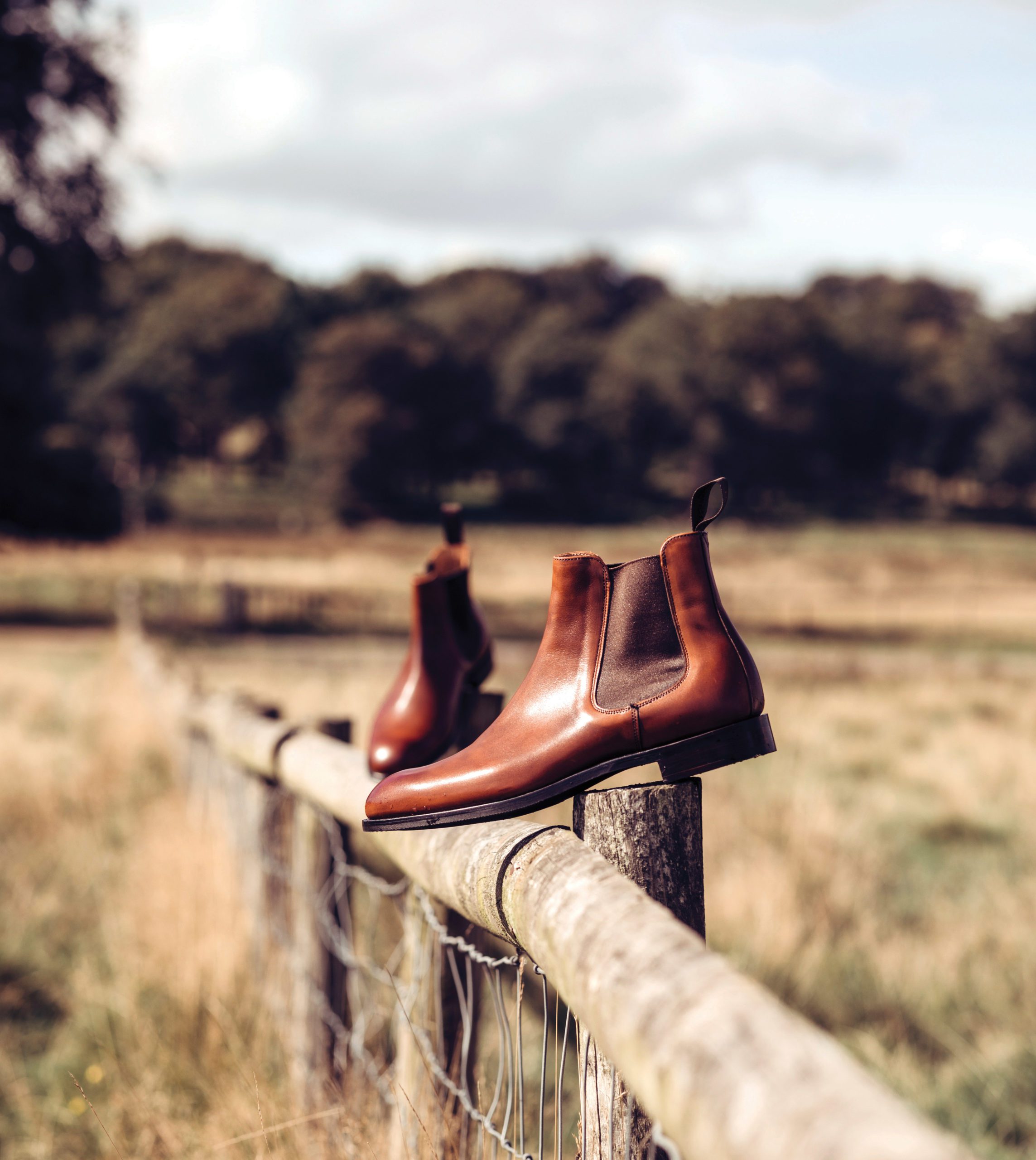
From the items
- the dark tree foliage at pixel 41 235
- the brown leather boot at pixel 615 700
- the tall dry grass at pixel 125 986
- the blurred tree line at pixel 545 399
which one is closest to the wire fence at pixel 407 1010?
the tall dry grass at pixel 125 986

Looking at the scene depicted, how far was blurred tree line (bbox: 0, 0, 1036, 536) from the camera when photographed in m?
46.0

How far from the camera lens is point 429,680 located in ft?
6.16

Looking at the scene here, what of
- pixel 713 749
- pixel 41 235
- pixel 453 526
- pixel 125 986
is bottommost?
pixel 125 986

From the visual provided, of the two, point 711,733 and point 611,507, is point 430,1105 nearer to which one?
point 711,733

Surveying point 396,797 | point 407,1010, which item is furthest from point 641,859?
point 407,1010

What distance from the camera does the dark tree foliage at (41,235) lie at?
15.3m

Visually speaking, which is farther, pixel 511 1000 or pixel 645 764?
pixel 511 1000

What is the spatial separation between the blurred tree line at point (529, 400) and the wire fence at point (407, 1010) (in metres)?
29.8

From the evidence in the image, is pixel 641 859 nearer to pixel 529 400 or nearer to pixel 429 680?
pixel 429 680

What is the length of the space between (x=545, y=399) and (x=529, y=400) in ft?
2.69

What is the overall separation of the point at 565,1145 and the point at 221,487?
49577 millimetres

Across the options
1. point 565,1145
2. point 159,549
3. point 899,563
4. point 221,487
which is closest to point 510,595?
point 159,549

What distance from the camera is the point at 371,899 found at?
310 centimetres

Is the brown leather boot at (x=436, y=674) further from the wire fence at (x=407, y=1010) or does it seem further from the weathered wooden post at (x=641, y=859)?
the weathered wooden post at (x=641, y=859)
